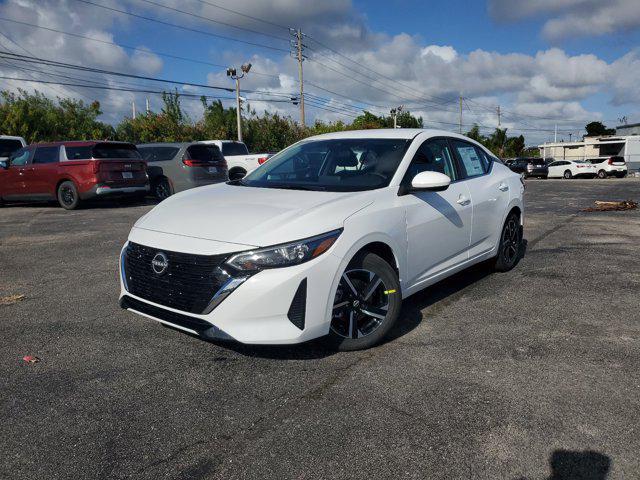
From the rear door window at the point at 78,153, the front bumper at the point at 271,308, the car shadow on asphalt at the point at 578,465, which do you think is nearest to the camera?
the car shadow on asphalt at the point at 578,465

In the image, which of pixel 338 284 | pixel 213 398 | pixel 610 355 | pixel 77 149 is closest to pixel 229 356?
pixel 213 398

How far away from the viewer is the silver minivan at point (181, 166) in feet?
47.9

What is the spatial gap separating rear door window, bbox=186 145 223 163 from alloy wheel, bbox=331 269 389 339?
470 inches

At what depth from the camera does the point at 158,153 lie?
49.9 ft

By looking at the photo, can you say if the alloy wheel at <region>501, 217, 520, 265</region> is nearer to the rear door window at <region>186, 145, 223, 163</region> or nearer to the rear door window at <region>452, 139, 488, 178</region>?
the rear door window at <region>452, 139, 488, 178</region>

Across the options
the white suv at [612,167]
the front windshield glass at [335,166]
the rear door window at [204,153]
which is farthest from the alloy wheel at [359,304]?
the white suv at [612,167]

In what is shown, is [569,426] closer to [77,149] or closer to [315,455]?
[315,455]

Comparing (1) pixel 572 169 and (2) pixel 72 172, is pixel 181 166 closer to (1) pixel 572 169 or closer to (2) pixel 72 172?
(2) pixel 72 172

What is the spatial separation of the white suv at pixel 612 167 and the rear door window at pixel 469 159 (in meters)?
35.4

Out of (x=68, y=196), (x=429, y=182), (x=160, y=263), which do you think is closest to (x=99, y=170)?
(x=68, y=196)

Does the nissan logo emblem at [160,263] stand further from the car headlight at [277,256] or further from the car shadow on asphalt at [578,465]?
the car shadow on asphalt at [578,465]

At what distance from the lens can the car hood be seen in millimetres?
3270

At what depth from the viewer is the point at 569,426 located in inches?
107

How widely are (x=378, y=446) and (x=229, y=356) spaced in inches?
56.8
